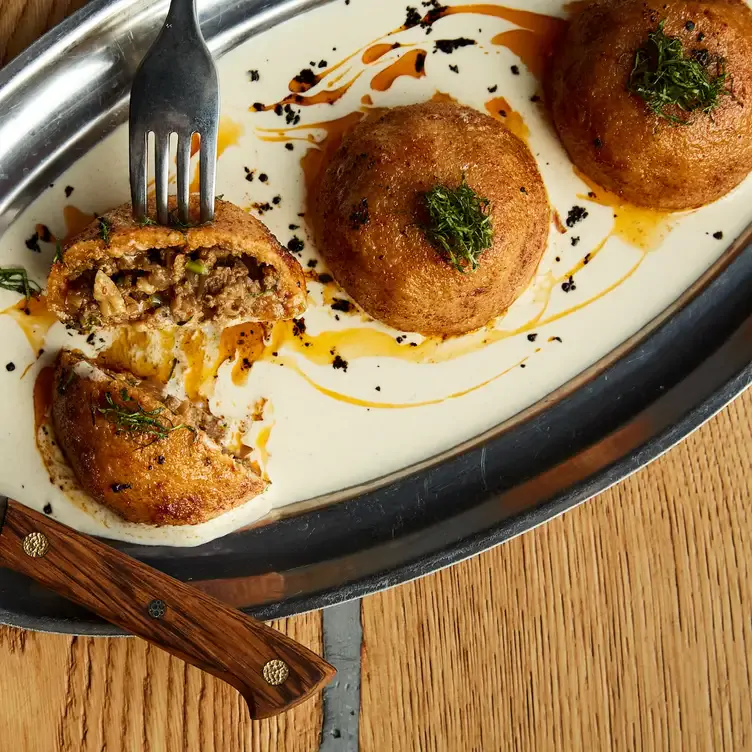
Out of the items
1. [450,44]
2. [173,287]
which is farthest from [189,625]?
[450,44]

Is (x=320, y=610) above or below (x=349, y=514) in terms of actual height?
below

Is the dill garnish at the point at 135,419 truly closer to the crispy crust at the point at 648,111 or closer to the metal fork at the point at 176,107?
the metal fork at the point at 176,107

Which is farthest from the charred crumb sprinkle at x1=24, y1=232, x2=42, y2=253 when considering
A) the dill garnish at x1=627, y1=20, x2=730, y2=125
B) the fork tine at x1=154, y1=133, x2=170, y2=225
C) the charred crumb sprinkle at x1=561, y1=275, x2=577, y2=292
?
the dill garnish at x1=627, y1=20, x2=730, y2=125

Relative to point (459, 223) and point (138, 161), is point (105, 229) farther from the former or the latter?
point (459, 223)

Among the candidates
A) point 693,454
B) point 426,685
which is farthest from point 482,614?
point 693,454

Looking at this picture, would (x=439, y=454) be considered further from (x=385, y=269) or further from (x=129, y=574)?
(x=129, y=574)

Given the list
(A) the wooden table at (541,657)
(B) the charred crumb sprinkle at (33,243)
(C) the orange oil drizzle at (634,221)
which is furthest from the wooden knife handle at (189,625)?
(C) the orange oil drizzle at (634,221)

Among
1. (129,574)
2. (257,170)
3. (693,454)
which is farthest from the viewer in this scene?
→ (693,454)

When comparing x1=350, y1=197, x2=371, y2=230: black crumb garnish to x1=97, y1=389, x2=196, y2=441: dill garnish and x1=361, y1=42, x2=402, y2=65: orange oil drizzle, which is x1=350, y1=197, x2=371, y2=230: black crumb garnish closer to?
x1=361, y1=42, x2=402, y2=65: orange oil drizzle
